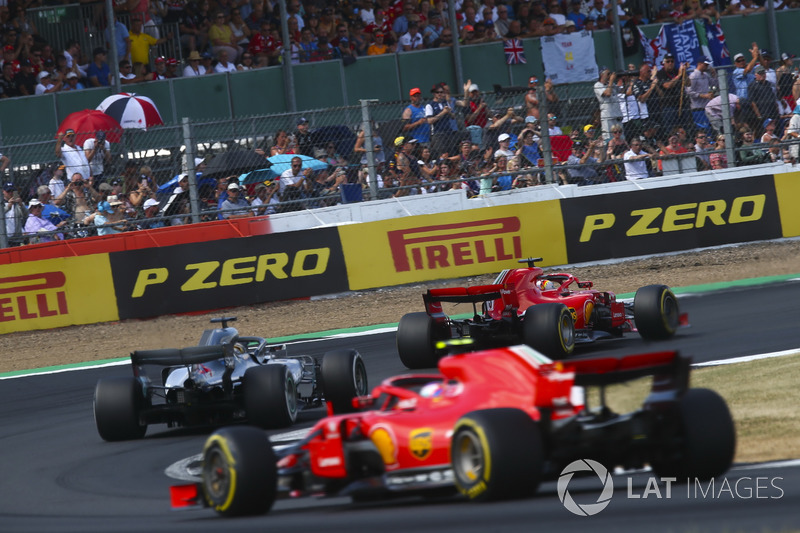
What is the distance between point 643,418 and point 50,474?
4626 millimetres

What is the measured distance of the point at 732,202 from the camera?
1612cm

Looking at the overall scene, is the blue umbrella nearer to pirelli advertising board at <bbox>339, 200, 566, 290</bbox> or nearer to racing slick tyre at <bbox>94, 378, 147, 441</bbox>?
pirelli advertising board at <bbox>339, 200, 566, 290</bbox>

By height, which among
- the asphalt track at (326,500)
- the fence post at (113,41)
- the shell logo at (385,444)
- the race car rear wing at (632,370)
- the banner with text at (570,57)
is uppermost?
the fence post at (113,41)

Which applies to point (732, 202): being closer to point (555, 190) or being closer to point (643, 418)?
point (555, 190)

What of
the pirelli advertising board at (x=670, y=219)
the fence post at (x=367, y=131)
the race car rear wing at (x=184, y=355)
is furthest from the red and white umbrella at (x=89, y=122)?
the race car rear wing at (x=184, y=355)

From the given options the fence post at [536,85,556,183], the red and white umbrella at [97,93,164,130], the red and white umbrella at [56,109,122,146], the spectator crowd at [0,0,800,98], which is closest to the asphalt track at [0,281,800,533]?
the fence post at [536,85,556,183]

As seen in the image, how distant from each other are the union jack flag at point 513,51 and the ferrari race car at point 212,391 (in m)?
13.4

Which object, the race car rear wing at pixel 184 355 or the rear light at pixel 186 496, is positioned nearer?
the rear light at pixel 186 496

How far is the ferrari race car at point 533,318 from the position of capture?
1045 centimetres

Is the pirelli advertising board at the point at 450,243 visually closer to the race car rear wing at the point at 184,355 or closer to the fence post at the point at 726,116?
the fence post at the point at 726,116

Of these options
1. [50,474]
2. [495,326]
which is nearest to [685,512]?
[50,474]

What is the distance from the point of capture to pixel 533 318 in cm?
1046

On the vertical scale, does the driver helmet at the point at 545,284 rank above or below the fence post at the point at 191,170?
below

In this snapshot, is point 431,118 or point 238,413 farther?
point 431,118
